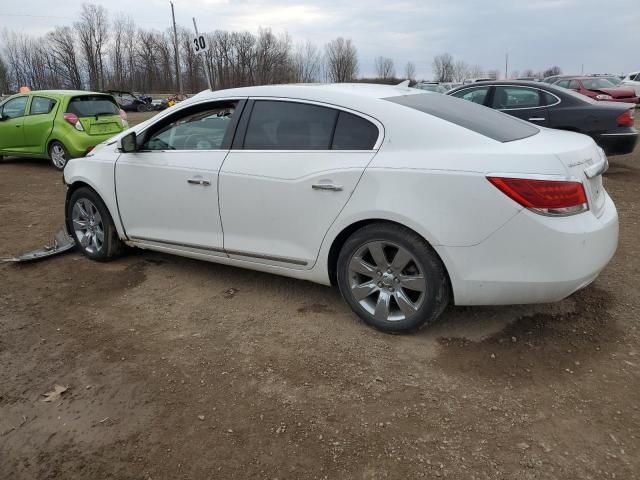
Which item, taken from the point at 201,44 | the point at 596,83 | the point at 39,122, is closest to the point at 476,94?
the point at 201,44

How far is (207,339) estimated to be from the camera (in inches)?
135

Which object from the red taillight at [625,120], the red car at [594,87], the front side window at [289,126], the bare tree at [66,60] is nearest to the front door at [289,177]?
the front side window at [289,126]

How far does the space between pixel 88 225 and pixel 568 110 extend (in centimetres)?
713

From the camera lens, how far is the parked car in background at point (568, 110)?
804cm

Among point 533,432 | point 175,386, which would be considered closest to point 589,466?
point 533,432

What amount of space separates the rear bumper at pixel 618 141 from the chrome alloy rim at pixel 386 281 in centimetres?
625

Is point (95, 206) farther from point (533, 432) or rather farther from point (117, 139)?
point (533, 432)

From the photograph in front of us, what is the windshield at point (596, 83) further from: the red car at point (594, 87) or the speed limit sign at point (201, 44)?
the speed limit sign at point (201, 44)

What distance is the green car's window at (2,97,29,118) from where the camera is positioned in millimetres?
A: 10602

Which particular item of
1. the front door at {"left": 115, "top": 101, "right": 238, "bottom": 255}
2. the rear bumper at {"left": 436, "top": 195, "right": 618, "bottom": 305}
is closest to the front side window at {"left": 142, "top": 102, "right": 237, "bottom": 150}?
the front door at {"left": 115, "top": 101, "right": 238, "bottom": 255}

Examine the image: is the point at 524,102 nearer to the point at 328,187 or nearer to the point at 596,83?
the point at 328,187

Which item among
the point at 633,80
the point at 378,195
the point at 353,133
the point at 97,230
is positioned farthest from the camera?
the point at 633,80

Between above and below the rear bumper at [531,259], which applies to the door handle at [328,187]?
above

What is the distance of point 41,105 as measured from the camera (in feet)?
33.9
